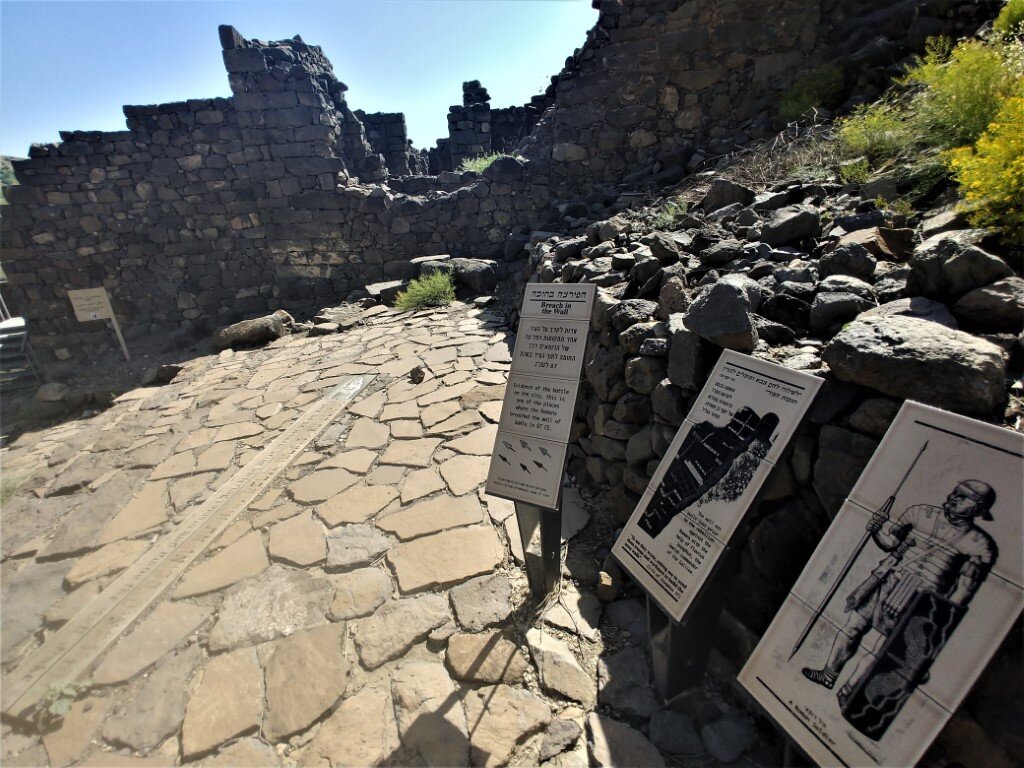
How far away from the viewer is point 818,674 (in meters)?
1.19

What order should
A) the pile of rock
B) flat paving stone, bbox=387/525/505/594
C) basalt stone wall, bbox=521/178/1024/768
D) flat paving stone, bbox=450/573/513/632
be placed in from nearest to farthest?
basalt stone wall, bbox=521/178/1024/768, the pile of rock, flat paving stone, bbox=450/573/513/632, flat paving stone, bbox=387/525/505/594

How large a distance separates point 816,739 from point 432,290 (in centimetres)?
684

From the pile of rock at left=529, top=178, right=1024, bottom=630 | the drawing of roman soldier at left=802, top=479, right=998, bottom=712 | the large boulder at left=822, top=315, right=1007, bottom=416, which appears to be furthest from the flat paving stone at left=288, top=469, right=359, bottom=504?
the large boulder at left=822, top=315, right=1007, bottom=416

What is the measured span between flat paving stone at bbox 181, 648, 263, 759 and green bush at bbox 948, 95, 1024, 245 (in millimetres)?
3288

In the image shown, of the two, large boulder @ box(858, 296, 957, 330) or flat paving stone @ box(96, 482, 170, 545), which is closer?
large boulder @ box(858, 296, 957, 330)

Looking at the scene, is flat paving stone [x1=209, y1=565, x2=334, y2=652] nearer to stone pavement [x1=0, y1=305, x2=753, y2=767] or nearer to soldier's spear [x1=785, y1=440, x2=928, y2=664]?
stone pavement [x1=0, y1=305, x2=753, y2=767]

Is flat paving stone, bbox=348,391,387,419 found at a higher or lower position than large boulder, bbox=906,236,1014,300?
lower

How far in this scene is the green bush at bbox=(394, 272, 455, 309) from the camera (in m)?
7.27

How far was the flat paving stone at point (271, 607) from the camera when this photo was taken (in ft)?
7.20

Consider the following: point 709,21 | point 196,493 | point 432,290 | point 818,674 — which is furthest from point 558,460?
point 709,21

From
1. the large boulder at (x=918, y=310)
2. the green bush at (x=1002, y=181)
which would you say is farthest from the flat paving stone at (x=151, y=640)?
the green bush at (x=1002, y=181)

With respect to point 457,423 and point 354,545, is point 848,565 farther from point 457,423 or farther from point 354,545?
point 457,423

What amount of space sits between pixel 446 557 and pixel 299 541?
3.01 ft

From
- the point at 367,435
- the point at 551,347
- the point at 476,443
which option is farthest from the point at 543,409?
the point at 367,435
